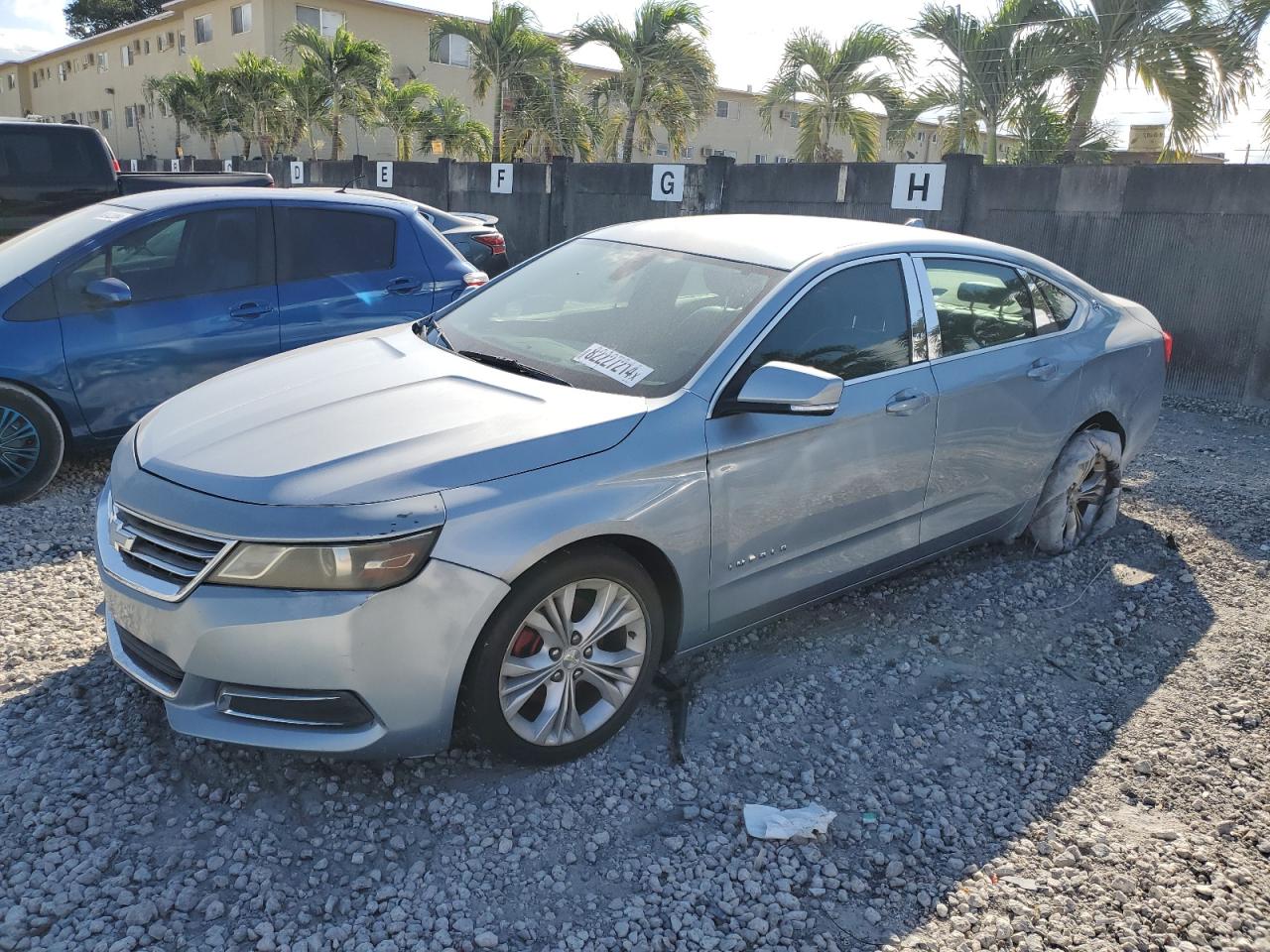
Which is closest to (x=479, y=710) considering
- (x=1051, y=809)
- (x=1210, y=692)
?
(x=1051, y=809)

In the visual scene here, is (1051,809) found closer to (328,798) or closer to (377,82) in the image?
(328,798)

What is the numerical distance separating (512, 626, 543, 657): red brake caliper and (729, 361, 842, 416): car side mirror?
39.2 inches

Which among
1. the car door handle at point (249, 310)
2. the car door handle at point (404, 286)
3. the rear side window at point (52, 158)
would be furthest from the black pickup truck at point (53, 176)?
the car door handle at point (249, 310)

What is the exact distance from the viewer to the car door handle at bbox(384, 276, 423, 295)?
644 centimetres

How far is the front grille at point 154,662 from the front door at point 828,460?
1681mm

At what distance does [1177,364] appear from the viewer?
9500 millimetres

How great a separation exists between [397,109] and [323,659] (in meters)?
27.9

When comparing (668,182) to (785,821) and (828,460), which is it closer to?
(828,460)

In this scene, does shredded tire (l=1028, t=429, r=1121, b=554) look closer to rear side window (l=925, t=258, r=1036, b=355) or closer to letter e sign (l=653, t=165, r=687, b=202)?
rear side window (l=925, t=258, r=1036, b=355)

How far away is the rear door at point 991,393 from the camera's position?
13.6ft

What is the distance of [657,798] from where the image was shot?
10.4 ft

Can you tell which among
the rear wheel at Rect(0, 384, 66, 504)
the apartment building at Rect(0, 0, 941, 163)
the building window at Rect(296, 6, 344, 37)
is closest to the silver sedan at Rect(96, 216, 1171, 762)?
the rear wheel at Rect(0, 384, 66, 504)

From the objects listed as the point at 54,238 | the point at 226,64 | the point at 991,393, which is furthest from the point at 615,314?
the point at 226,64

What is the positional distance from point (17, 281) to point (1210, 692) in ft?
19.5
